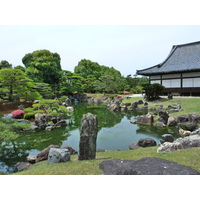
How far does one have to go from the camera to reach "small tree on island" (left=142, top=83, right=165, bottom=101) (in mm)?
23186

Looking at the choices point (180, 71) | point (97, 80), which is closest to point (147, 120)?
point (180, 71)

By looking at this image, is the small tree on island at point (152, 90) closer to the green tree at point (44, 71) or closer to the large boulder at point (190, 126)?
the large boulder at point (190, 126)

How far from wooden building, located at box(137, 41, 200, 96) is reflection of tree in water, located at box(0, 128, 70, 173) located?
2023 centimetres

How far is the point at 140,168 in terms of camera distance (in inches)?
133

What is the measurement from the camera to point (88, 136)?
4.96 meters

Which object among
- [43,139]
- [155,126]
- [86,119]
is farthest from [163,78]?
[86,119]

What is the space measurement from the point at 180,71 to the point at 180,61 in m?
3.47

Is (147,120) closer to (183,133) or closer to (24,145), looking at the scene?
(183,133)

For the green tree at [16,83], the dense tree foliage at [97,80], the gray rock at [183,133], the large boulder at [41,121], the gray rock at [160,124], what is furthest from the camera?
the dense tree foliage at [97,80]

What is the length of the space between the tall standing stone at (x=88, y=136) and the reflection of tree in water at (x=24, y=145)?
3461mm

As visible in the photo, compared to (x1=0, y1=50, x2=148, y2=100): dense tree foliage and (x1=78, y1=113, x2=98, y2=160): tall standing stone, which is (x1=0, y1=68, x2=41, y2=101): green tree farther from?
(x1=78, y1=113, x2=98, y2=160): tall standing stone

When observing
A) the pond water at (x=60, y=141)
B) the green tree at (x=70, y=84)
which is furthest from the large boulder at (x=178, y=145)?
the green tree at (x=70, y=84)

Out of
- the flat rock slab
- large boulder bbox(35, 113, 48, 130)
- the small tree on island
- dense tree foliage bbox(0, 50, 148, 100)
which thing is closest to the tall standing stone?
the flat rock slab

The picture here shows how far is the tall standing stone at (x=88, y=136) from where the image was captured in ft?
16.1
